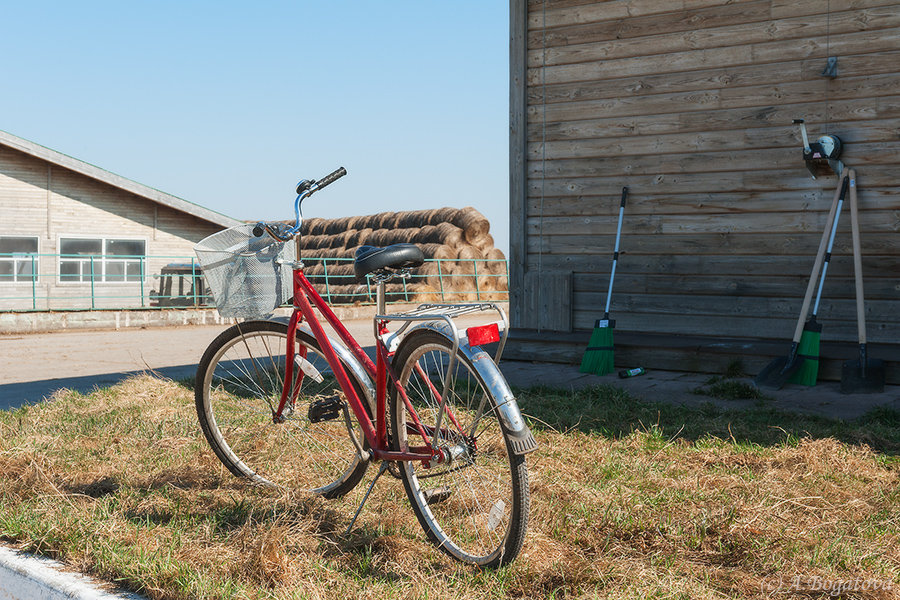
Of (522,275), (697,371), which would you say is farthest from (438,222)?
(697,371)

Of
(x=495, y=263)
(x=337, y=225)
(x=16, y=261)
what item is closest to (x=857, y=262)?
(x=16, y=261)

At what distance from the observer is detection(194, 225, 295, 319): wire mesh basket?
312 centimetres

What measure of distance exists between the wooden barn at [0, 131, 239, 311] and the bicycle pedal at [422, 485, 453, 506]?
14.7m

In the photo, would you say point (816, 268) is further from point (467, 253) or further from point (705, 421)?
point (467, 253)

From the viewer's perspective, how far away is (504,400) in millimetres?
2406

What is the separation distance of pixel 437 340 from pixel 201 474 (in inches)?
60.6

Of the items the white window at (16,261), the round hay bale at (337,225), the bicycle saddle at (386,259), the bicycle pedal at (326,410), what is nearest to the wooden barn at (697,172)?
the bicycle pedal at (326,410)

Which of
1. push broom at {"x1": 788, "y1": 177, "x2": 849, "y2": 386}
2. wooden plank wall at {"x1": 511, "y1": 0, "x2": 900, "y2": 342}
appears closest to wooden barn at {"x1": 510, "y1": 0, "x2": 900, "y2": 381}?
wooden plank wall at {"x1": 511, "y1": 0, "x2": 900, "y2": 342}

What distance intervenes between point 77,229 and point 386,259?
17.0 meters

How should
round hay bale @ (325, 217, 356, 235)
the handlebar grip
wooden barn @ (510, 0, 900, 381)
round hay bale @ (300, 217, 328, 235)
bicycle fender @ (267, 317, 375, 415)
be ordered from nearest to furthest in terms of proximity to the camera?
bicycle fender @ (267, 317, 375, 415) → the handlebar grip → wooden barn @ (510, 0, 900, 381) → round hay bale @ (325, 217, 356, 235) → round hay bale @ (300, 217, 328, 235)

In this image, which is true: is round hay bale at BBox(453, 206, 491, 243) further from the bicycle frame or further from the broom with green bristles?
the bicycle frame

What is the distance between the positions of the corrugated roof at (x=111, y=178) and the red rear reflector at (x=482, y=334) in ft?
50.6

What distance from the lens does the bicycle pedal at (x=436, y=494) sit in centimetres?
281

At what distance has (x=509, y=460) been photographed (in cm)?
245
